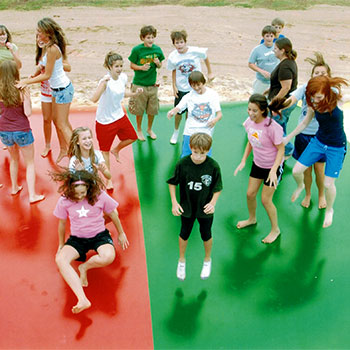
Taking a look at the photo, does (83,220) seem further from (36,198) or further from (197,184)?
(36,198)

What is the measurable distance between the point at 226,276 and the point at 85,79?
7.87m

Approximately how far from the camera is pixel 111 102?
198 inches

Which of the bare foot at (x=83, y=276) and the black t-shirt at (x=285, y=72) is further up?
the black t-shirt at (x=285, y=72)

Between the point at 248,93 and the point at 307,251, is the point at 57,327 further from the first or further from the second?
the point at 248,93

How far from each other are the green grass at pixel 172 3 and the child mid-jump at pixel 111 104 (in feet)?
45.1

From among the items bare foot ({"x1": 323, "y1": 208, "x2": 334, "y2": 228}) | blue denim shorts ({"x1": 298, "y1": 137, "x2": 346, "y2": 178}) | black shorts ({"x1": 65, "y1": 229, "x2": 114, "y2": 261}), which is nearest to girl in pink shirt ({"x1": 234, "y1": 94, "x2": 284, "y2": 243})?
blue denim shorts ({"x1": 298, "y1": 137, "x2": 346, "y2": 178})

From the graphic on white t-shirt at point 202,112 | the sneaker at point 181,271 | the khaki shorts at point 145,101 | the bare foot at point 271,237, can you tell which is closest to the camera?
the sneaker at point 181,271

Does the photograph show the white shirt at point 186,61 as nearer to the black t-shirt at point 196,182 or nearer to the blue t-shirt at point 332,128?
the blue t-shirt at point 332,128

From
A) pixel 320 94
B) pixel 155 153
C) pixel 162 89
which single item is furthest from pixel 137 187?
pixel 162 89

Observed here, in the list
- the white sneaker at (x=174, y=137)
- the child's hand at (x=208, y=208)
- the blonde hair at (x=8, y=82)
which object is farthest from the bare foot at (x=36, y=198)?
the child's hand at (x=208, y=208)

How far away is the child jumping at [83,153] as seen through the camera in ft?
13.9

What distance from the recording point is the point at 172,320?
3.63 metres

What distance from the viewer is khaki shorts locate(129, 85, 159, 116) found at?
6.25 meters

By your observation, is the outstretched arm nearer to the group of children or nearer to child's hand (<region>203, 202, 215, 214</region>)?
the group of children
